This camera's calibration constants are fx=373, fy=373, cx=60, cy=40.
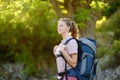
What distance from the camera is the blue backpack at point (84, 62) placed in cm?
474

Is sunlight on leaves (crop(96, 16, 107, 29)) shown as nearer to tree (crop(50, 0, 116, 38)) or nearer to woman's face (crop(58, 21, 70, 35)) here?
tree (crop(50, 0, 116, 38))

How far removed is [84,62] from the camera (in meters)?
4.75

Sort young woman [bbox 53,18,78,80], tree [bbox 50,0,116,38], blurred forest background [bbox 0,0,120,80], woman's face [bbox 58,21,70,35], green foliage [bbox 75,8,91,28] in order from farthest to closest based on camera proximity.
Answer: blurred forest background [bbox 0,0,120,80]
tree [bbox 50,0,116,38]
green foliage [bbox 75,8,91,28]
woman's face [bbox 58,21,70,35]
young woman [bbox 53,18,78,80]

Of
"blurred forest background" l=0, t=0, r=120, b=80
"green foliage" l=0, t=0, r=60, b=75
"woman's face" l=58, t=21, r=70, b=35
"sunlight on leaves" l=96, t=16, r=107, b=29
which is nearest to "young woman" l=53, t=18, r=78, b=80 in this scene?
"woman's face" l=58, t=21, r=70, b=35

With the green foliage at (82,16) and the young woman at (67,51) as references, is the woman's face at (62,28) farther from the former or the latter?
the green foliage at (82,16)

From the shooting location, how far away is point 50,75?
1666 centimetres

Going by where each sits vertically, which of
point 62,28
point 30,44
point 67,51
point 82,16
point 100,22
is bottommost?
point 30,44

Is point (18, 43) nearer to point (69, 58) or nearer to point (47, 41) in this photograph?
point (47, 41)

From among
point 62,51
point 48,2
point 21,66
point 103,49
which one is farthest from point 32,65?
point 62,51

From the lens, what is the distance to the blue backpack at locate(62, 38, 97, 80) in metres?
4.74

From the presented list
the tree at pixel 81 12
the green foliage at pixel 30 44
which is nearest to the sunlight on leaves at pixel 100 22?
the green foliage at pixel 30 44

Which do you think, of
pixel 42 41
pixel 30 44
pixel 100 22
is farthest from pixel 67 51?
pixel 30 44

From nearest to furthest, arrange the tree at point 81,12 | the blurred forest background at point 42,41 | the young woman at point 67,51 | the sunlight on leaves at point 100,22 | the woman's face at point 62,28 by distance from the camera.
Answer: the young woman at point 67,51 < the woman's face at point 62,28 < the tree at point 81,12 < the blurred forest background at point 42,41 < the sunlight on leaves at point 100,22

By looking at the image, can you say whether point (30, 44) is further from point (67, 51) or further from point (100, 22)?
point (67, 51)
